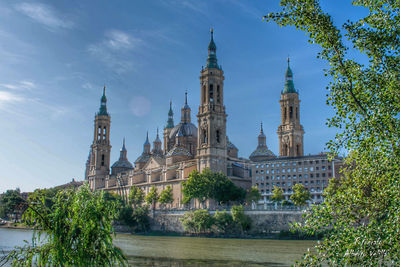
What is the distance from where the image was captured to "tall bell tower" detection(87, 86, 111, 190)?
157500 millimetres

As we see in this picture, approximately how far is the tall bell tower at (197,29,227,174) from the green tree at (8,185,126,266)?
285 ft

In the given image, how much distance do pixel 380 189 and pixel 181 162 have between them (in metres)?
103

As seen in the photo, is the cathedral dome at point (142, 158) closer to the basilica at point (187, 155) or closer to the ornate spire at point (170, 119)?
the basilica at point (187, 155)

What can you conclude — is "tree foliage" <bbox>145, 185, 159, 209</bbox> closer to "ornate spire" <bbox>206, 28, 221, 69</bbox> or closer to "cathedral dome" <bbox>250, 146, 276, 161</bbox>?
"cathedral dome" <bbox>250, 146, 276, 161</bbox>

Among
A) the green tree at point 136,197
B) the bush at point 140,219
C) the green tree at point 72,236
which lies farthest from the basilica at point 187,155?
the green tree at point 72,236

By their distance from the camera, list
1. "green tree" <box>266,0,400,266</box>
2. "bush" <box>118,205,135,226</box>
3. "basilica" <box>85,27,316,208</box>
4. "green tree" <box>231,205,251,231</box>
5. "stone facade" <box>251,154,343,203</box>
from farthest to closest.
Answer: "basilica" <box>85,27,316,208</box>
"stone facade" <box>251,154,343,203</box>
"bush" <box>118,205,135,226</box>
"green tree" <box>231,205,251,231</box>
"green tree" <box>266,0,400,266</box>

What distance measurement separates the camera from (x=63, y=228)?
58.4 feet

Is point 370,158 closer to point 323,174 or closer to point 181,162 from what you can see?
point 323,174

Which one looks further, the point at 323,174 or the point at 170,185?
the point at 170,185

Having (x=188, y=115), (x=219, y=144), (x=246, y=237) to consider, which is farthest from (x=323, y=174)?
(x=188, y=115)

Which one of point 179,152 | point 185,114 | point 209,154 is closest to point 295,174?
point 209,154

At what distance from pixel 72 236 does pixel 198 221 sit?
63313mm

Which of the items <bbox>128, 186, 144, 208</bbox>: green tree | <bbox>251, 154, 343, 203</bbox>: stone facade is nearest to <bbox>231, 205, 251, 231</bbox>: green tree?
<bbox>251, 154, 343, 203</bbox>: stone facade

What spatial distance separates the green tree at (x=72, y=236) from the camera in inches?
677
